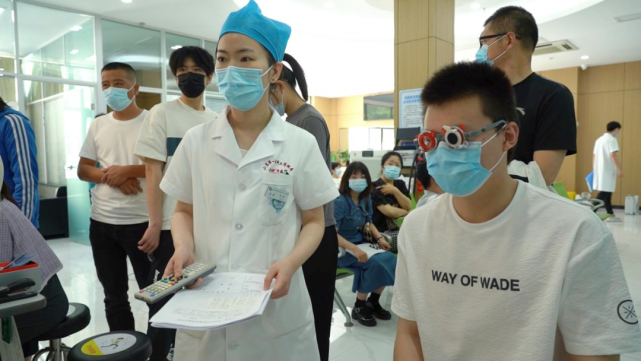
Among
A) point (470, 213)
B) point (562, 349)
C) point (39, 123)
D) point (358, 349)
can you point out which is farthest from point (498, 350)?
point (39, 123)

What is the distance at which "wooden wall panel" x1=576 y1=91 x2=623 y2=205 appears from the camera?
30.8ft

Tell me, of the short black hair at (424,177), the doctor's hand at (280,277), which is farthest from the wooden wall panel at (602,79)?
the doctor's hand at (280,277)

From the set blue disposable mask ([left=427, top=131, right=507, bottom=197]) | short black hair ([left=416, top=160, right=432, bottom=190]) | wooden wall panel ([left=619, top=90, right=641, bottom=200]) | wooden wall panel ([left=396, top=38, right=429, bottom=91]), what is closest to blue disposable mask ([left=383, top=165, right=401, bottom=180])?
short black hair ([left=416, top=160, right=432, bottom=190])

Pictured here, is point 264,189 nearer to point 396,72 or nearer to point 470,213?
point 470,213

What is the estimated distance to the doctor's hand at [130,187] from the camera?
210 centimetres

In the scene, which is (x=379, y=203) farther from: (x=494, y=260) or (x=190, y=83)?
(x=494, y=260)

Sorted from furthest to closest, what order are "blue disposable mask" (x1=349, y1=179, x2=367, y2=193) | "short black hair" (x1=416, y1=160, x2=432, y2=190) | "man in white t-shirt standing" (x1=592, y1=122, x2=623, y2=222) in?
1. "man in white t-shirt standing" (x1=592, y1=122, x2=623, y2=222)
2. "blue disposable mask" (x1=349, y1=179, x2=367, y2=193)
3. "short black hair" (x1=416, y1=160, x2=432, y2=190)

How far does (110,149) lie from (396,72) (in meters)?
3.34

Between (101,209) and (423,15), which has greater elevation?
(423,15)

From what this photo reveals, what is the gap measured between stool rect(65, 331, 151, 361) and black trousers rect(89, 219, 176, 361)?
0.29m

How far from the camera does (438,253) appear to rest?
1.04 meters

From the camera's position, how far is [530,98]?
164cm

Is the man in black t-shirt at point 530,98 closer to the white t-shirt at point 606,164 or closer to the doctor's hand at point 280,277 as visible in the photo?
the doctor's hand at point 280,277

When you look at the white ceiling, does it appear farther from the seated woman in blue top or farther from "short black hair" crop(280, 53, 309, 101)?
"short black hair" crop(280, 53, 309, 101)
